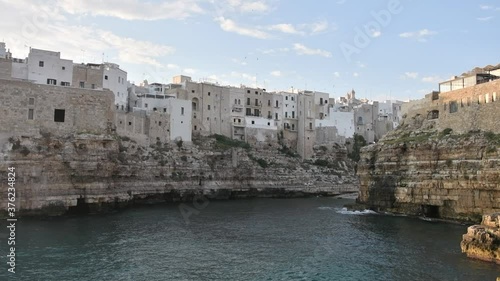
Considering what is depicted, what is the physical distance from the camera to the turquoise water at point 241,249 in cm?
2203

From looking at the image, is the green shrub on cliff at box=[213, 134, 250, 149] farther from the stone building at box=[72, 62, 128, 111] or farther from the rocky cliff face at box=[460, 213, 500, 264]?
the rocky cliff face at box=[460, 213, 500, 264]

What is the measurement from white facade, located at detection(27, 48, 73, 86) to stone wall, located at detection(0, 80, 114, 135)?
598cm

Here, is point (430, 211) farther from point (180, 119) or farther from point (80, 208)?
point (180, 119)

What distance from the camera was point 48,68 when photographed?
49.6 metres

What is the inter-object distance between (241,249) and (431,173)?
21727mm

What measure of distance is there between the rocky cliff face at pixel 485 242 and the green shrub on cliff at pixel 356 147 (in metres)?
60.1

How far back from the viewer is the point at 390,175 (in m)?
45.8

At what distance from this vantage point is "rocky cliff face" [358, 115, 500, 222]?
35125 millimetres

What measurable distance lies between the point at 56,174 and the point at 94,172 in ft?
13.0

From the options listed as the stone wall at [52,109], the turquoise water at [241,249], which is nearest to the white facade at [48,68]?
the stone wall at [52,109]

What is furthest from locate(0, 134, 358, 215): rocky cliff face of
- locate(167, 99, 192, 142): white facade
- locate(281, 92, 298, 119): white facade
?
locate(281, 92, 298, 119): white facade

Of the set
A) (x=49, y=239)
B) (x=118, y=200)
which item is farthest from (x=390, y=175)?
(x=49, y=239)

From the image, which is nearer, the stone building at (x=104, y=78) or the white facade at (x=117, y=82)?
the stone building at (x=104, y=78)

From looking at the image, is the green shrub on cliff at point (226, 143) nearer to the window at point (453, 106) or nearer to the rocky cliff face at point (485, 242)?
the window at point (453, 106)
